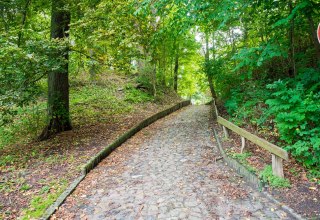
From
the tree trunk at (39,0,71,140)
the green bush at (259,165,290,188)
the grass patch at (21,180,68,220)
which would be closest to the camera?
the grass patch at (21,180,68,220)

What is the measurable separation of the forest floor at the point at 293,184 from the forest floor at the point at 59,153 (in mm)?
4290

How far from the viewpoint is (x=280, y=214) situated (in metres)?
4.38

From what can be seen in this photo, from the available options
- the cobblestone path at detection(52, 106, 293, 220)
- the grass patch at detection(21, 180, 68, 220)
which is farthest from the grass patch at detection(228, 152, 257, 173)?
the grass patch at detection(21, 180, 68, 220)

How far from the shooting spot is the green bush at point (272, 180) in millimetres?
5078

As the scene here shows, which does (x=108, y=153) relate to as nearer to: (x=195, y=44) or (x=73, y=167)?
(x=73, y=167)

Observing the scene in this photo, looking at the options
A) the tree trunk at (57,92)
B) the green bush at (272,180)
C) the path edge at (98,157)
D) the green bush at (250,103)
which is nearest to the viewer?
the path edge at (98,157)

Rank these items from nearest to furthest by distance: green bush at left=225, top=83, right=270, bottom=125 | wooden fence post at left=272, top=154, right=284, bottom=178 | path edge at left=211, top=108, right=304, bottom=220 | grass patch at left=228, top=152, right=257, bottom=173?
path edge at left=211, top=108, right=304, bottom=220 < wooden fence post at left=272, top=154, right=284, bottom=178 < grass patch at left=228, top=152, right=257, bottom=173 < green bush at left=225, top=83, right=270, bottom=125

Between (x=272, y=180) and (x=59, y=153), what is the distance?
20.4 ft

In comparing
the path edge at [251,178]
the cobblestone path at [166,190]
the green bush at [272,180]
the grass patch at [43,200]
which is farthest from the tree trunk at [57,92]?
the green bush at [272,180]

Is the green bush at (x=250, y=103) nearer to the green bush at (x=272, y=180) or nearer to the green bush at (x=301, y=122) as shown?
the green bush at (x=301, y=122)

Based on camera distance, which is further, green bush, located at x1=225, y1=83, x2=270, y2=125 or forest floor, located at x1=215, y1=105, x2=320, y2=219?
green bush, located at x1=225, y1=83, x2=270, y2=125

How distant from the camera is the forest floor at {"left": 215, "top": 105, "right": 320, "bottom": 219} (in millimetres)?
4443

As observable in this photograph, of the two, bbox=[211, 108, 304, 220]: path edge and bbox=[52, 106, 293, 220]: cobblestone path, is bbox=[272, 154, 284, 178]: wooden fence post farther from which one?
bbox=[52, 106, 293, 220]: cobblestone path

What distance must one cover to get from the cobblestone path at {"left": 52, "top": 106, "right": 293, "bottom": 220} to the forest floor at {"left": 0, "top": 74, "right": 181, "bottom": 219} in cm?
58
